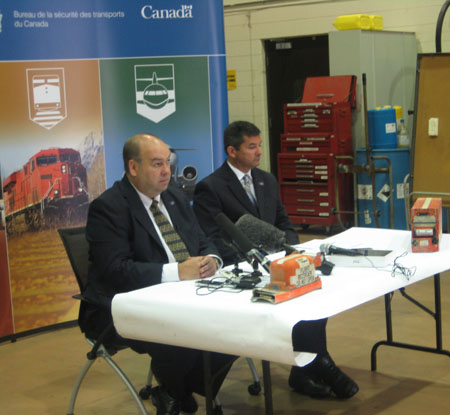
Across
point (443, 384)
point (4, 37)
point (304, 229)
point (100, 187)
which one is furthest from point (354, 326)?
point (304, 229)

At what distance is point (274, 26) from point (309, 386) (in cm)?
612

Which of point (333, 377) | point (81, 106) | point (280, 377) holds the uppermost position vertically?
point (81, 106)

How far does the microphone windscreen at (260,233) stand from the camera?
107 inches

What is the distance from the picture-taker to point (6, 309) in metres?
4.52

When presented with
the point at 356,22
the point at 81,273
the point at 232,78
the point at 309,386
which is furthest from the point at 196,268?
the point at 232,78

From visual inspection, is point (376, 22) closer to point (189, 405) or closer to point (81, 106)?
point (81, 106)

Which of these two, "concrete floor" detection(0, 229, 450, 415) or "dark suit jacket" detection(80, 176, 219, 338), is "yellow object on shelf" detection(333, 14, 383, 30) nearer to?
"concrete floor" detection(0, 229, 450, 415)

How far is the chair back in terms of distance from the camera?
3.23 m

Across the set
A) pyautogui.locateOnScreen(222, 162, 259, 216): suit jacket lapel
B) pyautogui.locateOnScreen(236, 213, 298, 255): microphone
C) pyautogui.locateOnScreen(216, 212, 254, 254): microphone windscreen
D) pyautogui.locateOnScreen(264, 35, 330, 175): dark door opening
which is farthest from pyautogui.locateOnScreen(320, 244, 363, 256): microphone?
pyautogui.locateOnScreen(264, 35, 330, 175): dark door opening

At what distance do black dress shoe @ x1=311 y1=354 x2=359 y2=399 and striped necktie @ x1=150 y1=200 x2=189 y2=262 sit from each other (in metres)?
0.79

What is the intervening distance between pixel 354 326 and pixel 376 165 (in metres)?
3.06

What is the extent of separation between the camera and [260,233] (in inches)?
108

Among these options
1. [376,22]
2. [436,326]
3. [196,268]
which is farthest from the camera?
[376,22]

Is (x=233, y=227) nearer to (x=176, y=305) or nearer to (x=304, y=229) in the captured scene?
(x=176, y=305)
